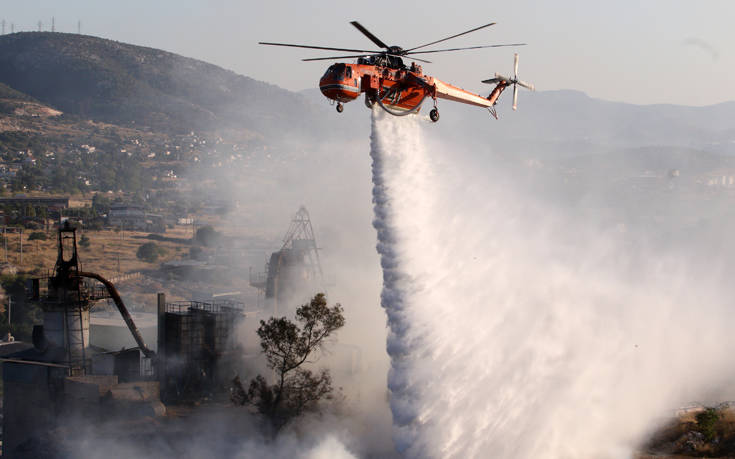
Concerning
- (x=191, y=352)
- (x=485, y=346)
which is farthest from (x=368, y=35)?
(x=191, y=352)

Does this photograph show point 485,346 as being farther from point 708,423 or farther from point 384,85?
Result: point 708,423

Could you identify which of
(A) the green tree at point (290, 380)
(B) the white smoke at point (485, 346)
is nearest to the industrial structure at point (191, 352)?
(A) the green tree at point (290, 380)

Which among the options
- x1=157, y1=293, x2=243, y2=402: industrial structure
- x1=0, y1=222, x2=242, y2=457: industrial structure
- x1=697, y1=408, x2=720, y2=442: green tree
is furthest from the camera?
x1=157, y1=293, x2=243, y2=402: industrial structure

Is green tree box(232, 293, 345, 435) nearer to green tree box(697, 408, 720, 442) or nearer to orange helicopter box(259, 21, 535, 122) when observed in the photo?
orange helicopter box(259, 21, 535, 122)

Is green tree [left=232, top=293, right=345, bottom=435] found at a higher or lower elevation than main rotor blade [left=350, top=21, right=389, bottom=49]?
lower

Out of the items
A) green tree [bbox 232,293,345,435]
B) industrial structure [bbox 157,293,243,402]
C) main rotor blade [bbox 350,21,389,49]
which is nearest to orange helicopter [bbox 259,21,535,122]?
main rotor blade [bbox 350,21,389,49]

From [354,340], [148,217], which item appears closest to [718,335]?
[354,340]
